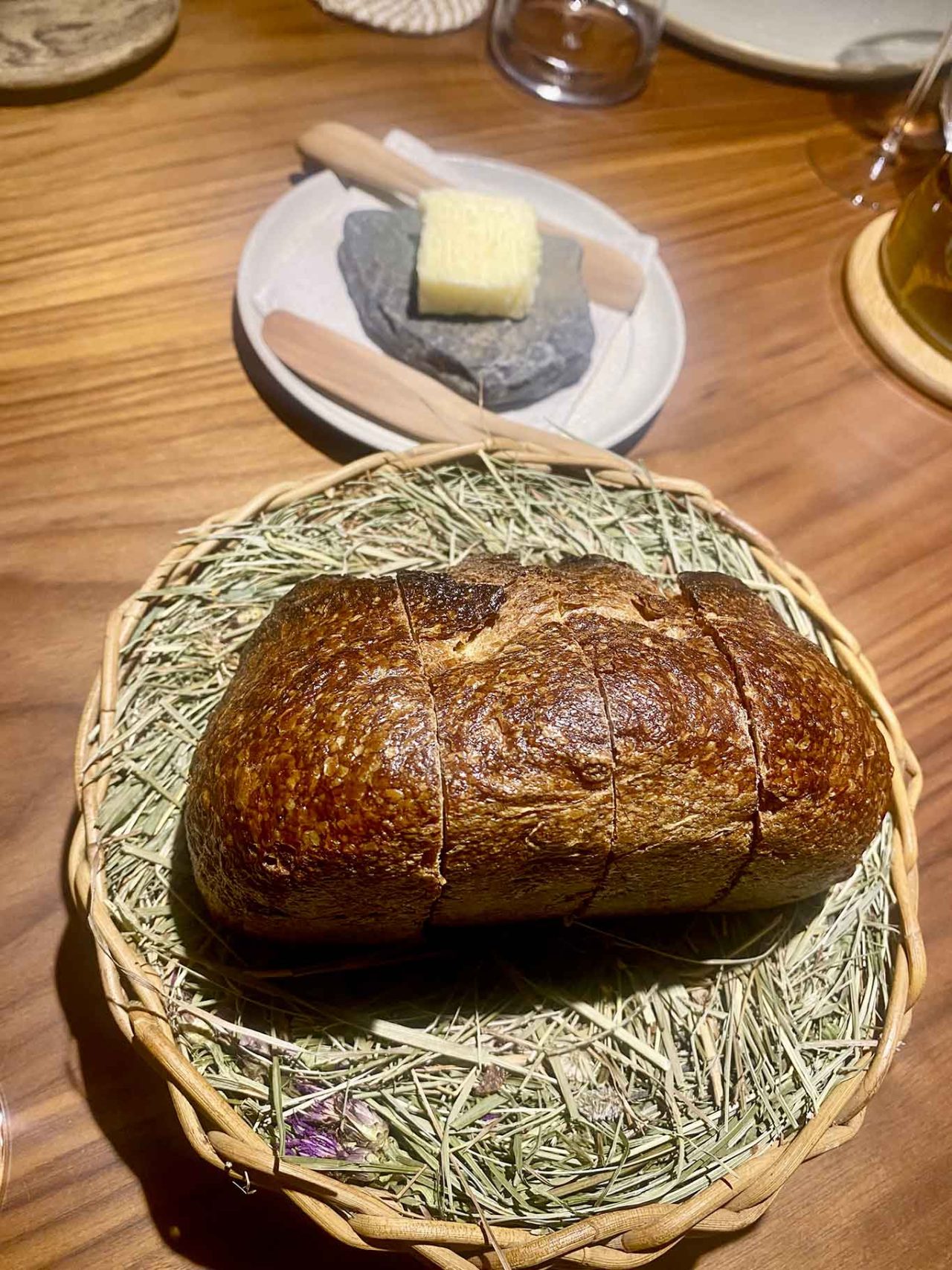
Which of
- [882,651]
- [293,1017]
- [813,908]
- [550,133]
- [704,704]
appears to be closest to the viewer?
[704,704]

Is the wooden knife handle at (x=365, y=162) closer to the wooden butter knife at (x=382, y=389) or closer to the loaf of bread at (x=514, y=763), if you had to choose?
the wooden butter knife at (x=382, y=389)

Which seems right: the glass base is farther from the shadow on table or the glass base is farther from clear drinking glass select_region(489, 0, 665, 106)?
the shadow on table

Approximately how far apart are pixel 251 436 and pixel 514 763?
79cm

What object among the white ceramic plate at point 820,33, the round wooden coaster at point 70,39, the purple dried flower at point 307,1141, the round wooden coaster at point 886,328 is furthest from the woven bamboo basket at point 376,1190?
the white ceramic plate at point 820,33

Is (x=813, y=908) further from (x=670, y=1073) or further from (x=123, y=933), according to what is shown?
(x=123, y=933)

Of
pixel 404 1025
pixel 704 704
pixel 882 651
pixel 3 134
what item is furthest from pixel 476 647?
pixel 3 134

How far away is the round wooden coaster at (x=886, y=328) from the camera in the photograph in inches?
65.9

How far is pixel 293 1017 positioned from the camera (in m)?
0.98

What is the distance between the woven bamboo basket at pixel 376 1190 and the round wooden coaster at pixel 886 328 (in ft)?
2.44

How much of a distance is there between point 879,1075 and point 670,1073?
19 cm

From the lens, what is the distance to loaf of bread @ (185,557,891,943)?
83cm

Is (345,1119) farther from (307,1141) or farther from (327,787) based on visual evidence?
(327,787)

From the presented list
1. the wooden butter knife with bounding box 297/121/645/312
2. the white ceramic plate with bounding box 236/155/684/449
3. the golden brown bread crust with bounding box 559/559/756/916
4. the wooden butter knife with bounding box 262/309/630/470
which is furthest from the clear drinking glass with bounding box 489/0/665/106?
the golden brown bread crust with bounding box 559/559/756/916

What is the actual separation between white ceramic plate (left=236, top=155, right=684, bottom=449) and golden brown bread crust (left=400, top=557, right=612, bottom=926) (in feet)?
1.74
